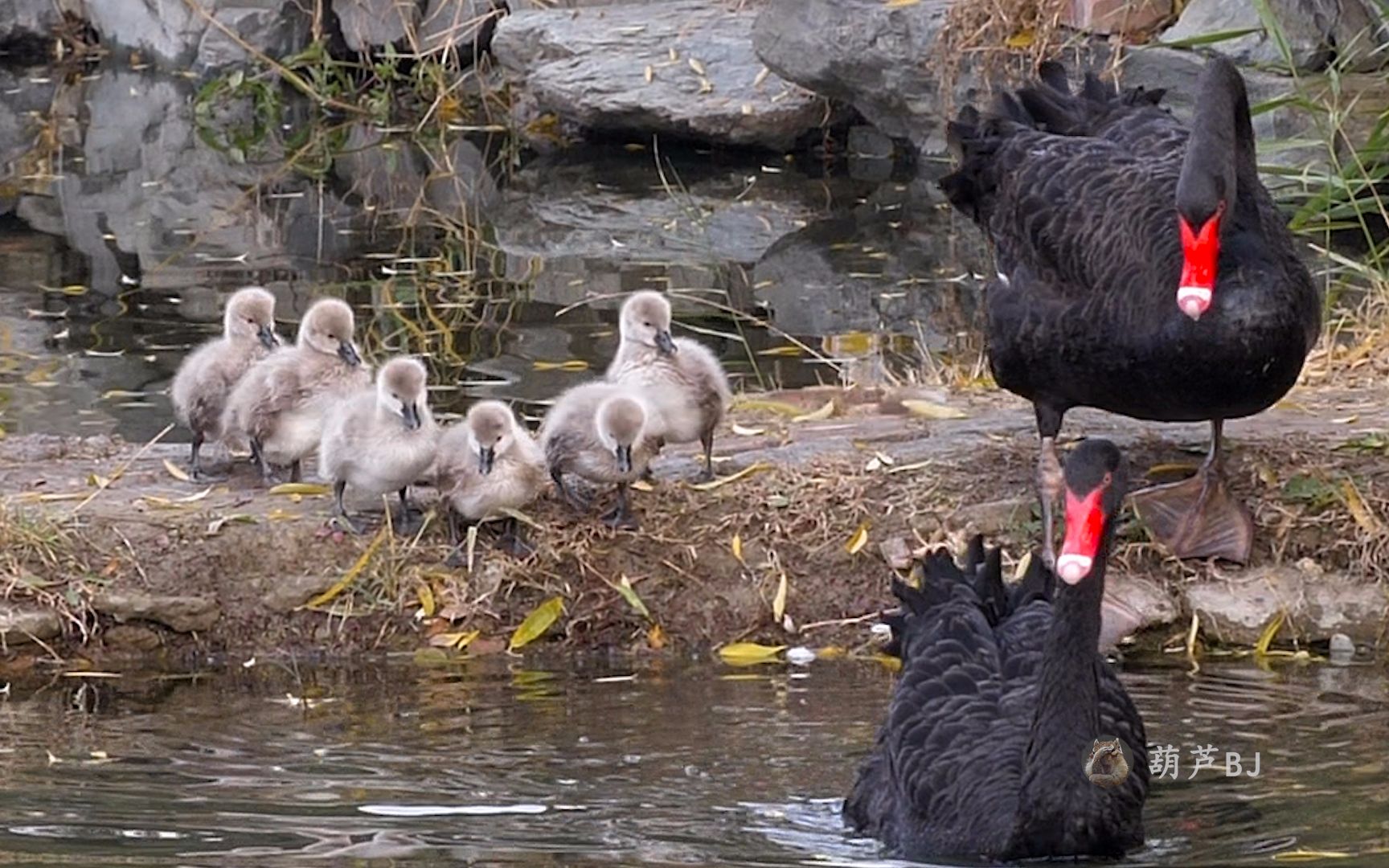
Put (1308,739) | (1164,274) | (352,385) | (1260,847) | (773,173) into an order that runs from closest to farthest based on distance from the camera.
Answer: (1260,847) < (1308,739) < (1164,274) < (352,385) < (773,173)

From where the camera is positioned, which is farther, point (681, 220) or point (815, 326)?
point (681, 220)

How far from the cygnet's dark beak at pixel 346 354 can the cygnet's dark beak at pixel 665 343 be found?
0.77 m

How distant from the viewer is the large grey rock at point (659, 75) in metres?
13.5

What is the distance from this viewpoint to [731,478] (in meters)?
6.20

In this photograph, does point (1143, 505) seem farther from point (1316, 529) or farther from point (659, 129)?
point (659, 129)

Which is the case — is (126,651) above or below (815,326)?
below

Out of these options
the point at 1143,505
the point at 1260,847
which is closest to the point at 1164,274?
the point at 1143,505

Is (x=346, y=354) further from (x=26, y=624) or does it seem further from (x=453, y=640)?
(x=26, y=624)

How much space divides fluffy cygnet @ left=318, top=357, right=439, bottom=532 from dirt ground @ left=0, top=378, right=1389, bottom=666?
0.20 metres

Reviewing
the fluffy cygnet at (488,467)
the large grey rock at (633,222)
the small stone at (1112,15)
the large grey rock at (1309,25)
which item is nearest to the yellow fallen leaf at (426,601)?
the fluffy cygnet at (488,467)

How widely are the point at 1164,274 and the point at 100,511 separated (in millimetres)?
2593

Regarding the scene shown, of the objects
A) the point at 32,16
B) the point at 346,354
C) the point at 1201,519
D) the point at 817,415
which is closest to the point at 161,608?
the point at 346,354

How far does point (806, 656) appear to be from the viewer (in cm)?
573

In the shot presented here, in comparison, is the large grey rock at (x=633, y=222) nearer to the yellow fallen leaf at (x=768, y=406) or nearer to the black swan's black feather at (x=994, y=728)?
the yellow fallen leaf at (x=768, y=406)
